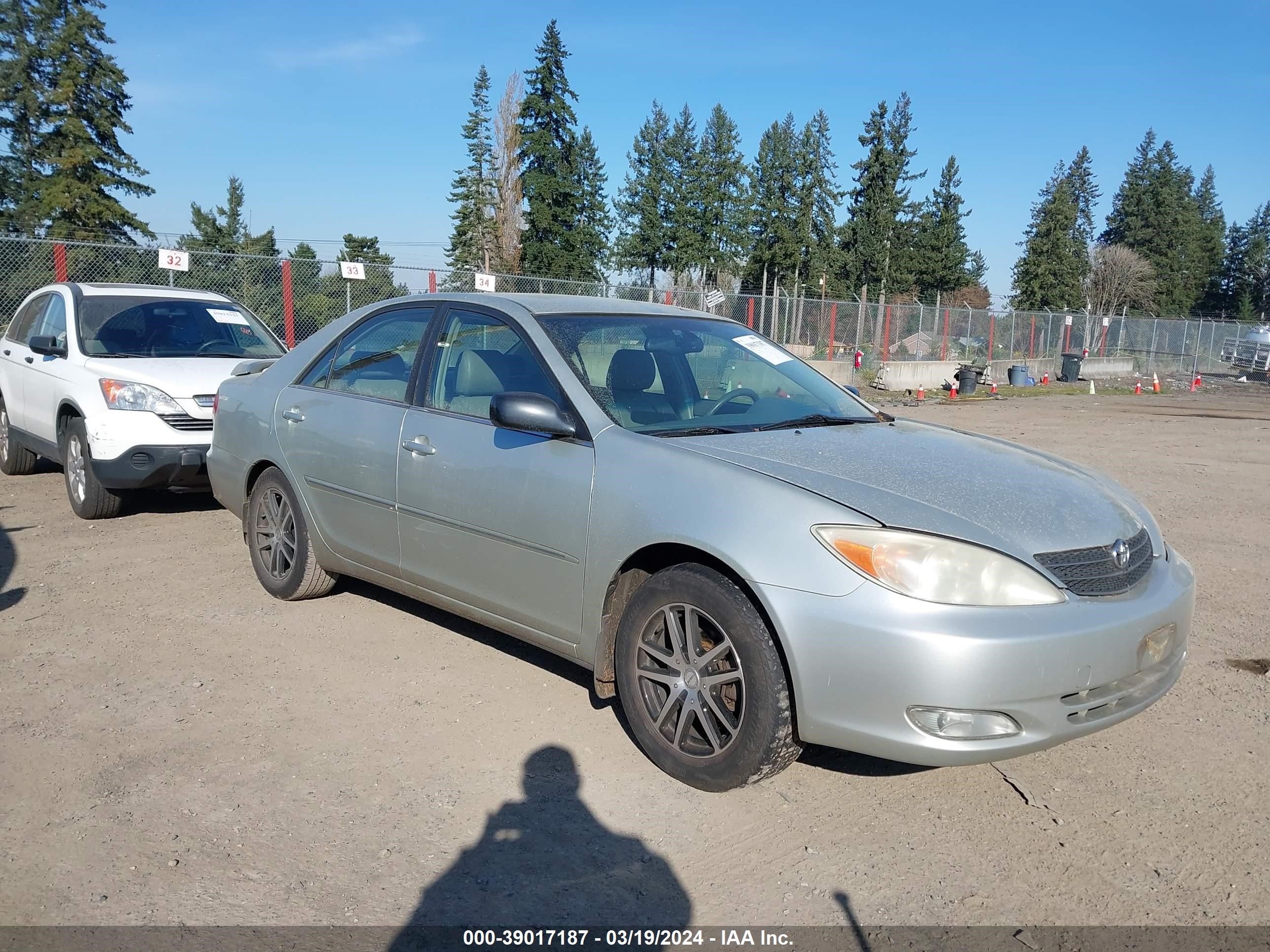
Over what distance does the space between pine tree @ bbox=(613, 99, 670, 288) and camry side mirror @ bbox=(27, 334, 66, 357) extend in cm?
5569

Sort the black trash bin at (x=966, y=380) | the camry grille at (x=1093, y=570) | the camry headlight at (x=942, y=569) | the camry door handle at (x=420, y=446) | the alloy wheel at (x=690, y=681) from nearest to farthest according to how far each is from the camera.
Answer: the camry headlight at (x=942, y=569), the camry grille at (x=1093, y=570), the alloy wheel at (x=690, y=681), the camry door handle at (x=420, y=446), the black trash bin at (x=966, y=380)

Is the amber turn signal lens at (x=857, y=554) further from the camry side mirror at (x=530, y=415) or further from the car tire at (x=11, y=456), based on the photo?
the car tire at (x=11, y=456)

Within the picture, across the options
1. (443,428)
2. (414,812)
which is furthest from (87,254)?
(414,812)

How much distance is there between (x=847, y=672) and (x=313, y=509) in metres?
3.07

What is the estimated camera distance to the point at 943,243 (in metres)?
64.9

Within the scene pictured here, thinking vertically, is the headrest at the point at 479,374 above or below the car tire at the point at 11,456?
above

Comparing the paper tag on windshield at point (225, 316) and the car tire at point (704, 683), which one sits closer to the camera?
the car tire at point (704, 683)

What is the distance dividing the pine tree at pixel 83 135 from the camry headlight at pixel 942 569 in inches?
1742

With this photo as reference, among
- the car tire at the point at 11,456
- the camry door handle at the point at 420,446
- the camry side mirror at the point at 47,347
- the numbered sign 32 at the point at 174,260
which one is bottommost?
the car tire at the point at 11,456

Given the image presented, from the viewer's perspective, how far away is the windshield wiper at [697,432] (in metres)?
3.83

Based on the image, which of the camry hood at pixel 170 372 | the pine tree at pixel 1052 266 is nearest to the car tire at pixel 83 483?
the camry hood at pixel 170 372

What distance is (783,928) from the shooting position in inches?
107

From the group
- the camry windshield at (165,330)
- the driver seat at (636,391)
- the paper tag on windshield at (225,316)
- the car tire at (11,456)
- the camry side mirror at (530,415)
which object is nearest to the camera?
the camry side mirror at (530,415)

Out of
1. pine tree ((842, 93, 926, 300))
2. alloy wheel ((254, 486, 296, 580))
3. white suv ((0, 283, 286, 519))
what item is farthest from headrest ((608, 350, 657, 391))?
pine tree ((842, 93, 926, 300))
